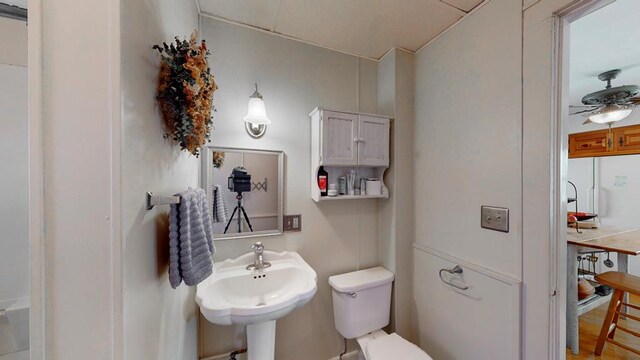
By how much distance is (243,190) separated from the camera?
1458 millimetres

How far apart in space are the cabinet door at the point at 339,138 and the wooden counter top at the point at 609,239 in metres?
2.14

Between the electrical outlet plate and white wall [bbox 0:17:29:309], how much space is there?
110 centimetres

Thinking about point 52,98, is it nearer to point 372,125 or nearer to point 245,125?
point 245,125

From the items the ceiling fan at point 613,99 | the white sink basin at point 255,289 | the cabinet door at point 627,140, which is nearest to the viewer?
the white sink basin at point 255,289

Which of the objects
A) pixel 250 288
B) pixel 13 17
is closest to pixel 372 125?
pixel 250 288

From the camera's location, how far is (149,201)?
671mm

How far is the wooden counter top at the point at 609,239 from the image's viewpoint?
1863 millimetres

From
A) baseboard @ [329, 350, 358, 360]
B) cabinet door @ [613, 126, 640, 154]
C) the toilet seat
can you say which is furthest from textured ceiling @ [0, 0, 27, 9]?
cabinet door @ [613, 126, 640, 154]

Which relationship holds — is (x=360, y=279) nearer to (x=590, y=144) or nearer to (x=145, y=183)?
(x=145, y=183)

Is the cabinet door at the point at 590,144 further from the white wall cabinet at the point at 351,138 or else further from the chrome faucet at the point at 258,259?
the chrome faucet at the point at 258,259

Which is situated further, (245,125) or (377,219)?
(377,219)

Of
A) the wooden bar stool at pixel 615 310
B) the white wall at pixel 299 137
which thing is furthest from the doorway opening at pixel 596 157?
the white wall at pixel 299 137

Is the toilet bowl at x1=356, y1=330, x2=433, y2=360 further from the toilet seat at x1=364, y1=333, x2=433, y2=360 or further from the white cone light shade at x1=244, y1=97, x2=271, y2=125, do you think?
the white cone light shade at x1=244, y1=97, x2=271, y2=125

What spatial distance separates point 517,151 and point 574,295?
5.85 feet
